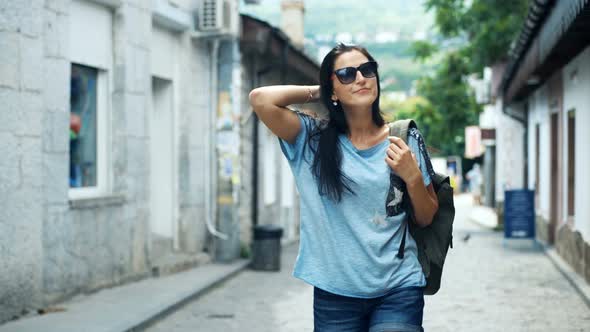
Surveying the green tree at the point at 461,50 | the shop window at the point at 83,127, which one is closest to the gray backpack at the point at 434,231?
the shop window at the point at 83,127

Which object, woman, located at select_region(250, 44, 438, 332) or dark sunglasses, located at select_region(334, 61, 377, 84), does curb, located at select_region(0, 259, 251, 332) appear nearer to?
woman, located at select_region(250, 44, 438, 332)

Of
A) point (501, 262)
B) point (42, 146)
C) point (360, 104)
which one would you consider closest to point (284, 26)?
point (501, 262)

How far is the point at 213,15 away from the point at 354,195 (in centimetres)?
974

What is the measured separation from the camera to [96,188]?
32.2 ft

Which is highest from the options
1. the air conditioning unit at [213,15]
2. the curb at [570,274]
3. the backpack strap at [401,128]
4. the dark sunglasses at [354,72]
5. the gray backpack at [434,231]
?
the air conditioning unit at [213,15]

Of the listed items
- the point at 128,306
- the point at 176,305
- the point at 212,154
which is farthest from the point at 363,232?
the point at 212,154

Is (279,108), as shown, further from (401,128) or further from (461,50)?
(461,50)

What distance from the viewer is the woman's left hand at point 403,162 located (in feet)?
9.44

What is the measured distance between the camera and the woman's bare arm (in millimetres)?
3051

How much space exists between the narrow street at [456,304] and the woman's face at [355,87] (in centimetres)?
477

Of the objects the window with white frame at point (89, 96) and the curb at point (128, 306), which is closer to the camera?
the curb at point (128, 306)

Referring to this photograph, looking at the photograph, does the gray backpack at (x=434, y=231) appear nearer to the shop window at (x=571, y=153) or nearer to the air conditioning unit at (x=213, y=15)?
the air conditioning unit at (x=213, y=15)

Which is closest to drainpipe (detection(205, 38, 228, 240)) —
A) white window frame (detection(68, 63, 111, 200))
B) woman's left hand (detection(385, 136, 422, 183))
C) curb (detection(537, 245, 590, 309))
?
white window frame (detection(68, 63, 111, 200))

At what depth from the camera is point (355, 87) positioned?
9.96ft
